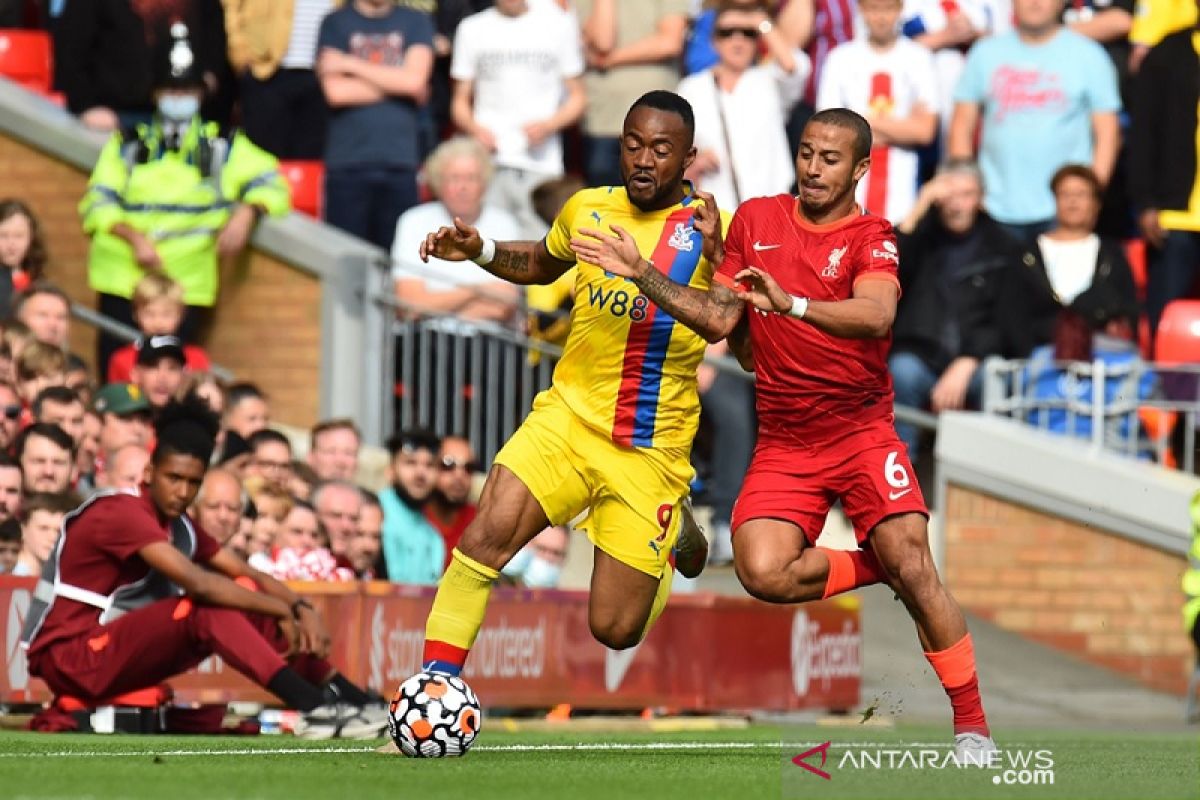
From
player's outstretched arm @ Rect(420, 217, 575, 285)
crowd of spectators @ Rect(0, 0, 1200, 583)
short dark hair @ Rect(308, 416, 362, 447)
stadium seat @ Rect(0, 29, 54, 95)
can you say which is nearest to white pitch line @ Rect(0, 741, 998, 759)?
player's outstretched arm @ Rect(420, 217, 575, 285)

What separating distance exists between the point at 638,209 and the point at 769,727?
559cm

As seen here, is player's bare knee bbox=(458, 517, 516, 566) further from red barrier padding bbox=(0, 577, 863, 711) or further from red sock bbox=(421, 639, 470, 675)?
red barrier padding bbox=(0, 577, 863, 711)

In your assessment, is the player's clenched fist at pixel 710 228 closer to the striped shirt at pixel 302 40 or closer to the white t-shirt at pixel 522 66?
the white t-shirt at pixel 522 66

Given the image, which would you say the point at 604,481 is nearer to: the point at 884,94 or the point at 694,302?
the point at 694,302

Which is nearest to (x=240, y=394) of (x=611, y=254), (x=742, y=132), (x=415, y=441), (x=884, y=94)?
(x=415, y=441)

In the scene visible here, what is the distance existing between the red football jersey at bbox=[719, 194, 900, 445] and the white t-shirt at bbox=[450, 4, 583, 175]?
29.5ft

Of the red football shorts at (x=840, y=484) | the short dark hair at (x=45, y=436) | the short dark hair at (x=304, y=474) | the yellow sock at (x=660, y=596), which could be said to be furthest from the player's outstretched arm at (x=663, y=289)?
the short dark hair at (x=304, y=474)

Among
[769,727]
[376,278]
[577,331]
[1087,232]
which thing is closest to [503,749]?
[577,331]

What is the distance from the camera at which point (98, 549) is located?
12414 millimetres

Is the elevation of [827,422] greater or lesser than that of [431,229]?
lesser

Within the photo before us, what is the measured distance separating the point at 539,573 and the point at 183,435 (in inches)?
184

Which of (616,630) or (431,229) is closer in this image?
(616,630)

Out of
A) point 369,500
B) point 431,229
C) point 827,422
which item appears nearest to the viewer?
point 827,422

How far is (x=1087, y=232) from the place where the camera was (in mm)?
18938
